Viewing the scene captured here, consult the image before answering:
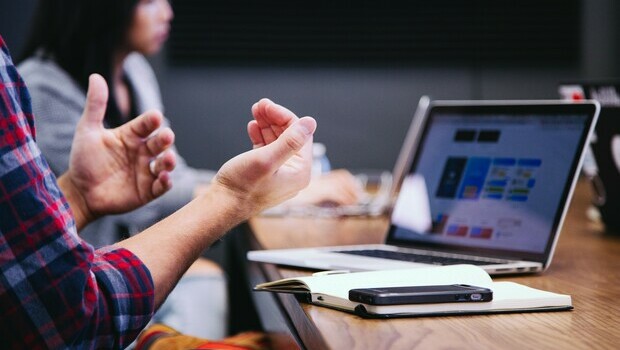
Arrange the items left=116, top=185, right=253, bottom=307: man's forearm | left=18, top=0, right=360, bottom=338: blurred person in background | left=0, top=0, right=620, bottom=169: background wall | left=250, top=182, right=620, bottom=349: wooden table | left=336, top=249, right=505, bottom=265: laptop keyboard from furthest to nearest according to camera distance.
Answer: left=0, top=0, right=620, bottom=169: background wall
left=18, top=0, right=360, bottom=338: blurred person in background
left=336, top=249, right=505, bottom=265: laptop keyboard
left=116, top=185, right=253, bottom=307: man's forearm
left=250, top=182, right=620, bottom=349: wooden table

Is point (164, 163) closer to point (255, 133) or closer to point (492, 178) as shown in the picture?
point (255, 133)

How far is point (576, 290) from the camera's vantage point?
3.81ft

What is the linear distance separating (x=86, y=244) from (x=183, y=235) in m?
0.17

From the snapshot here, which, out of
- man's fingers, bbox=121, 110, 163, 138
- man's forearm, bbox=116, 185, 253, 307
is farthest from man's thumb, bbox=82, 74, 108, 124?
man's forearm, bbox=116, 185, 253, 307

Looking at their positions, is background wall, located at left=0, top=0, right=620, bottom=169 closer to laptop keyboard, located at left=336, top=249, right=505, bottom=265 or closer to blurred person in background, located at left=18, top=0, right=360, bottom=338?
blurred person in background, located at left=18, top=0, right=360, bottom=338

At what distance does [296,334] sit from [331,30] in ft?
11.1

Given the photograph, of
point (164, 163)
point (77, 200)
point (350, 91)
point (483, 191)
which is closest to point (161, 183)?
point (164, 163)

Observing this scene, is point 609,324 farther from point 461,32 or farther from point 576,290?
point 461,32

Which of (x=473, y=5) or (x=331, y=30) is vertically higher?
(x=473, y=5)

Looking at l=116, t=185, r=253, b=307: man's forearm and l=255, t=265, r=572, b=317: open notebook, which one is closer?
l=255, t=265, r=572, b=317: open notebook

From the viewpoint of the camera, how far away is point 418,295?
A: 0.96 metres

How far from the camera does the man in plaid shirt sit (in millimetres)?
938

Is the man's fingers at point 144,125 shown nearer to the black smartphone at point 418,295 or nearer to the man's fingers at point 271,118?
the man's fingers at point 271,118

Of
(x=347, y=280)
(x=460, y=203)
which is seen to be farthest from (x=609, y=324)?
(x=460, y=203)
